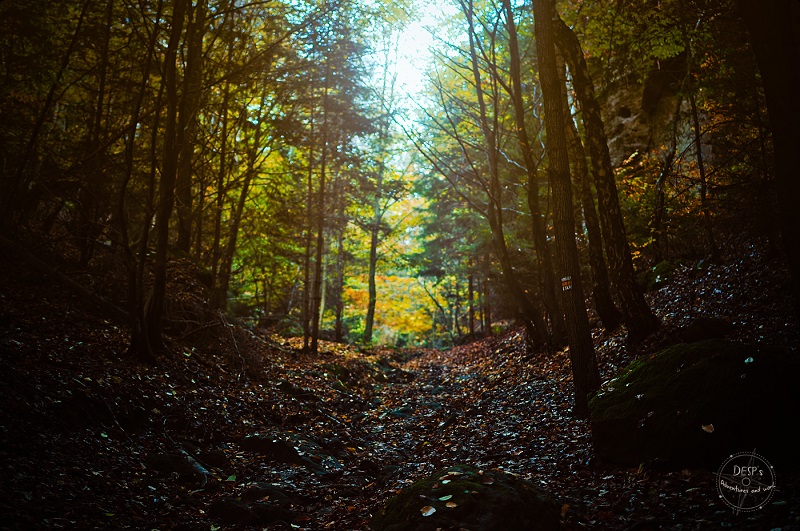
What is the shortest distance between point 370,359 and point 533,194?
9.18 meters

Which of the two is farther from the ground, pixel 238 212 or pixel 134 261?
pixel 238 212

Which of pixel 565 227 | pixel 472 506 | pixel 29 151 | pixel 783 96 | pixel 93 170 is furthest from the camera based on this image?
pixel 93 170

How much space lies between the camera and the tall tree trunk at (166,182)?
865cm

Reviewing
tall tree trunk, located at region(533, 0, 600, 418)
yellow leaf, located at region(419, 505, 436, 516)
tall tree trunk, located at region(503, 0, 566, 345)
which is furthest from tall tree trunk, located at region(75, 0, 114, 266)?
tall tree trunk, located at region(503, 0, 566, 345)

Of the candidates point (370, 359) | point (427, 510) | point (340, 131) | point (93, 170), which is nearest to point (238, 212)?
point (93, 170)

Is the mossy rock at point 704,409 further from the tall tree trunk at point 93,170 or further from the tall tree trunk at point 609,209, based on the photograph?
the tall tree trunk at point 93,170

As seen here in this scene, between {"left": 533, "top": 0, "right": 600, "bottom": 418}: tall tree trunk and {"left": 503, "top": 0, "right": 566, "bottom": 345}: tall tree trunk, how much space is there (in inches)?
151

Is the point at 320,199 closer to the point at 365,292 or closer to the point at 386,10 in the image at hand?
the point at 386,10

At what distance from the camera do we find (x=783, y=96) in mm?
5266

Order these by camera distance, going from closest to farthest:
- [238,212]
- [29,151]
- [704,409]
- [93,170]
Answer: [704,409] < [29,151] < [93,170] < [238,212]

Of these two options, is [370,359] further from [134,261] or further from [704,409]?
[704,409]

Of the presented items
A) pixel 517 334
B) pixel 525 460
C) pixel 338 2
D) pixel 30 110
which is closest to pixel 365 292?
pixel 517 334

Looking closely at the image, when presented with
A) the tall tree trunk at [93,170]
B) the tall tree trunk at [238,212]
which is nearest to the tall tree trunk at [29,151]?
the tall tree trunk at [93,170]

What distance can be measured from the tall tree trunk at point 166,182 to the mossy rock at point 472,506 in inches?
241
